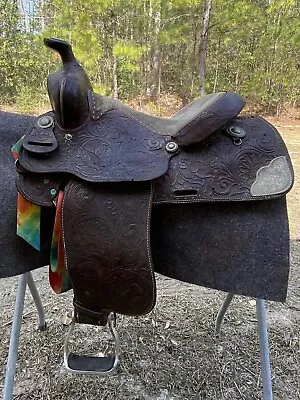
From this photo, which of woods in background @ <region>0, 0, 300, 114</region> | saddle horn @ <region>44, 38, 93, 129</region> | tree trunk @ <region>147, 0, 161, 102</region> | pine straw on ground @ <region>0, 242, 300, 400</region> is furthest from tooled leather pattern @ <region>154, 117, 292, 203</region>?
tree trunk @ <region>147, 0, 161, 102</region>

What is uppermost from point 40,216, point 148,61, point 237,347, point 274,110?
point 40,216

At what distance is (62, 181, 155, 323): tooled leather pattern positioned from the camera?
74 centimetres

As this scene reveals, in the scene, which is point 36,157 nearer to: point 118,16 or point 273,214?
point 273,214

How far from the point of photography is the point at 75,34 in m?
4.44

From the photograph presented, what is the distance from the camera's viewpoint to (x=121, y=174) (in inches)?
29.0

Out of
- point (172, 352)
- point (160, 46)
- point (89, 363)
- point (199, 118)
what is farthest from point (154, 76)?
point (89, 363)

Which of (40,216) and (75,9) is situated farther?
(75,9)

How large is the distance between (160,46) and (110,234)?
5.76 metres

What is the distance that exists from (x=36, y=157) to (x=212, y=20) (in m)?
5.42

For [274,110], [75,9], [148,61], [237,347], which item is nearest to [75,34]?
[75,9]

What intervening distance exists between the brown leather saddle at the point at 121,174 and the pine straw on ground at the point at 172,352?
0.51m

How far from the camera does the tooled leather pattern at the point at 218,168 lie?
2.49 ft

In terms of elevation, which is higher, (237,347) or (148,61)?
(237,347)

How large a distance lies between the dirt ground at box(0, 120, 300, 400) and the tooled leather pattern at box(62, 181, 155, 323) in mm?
599
